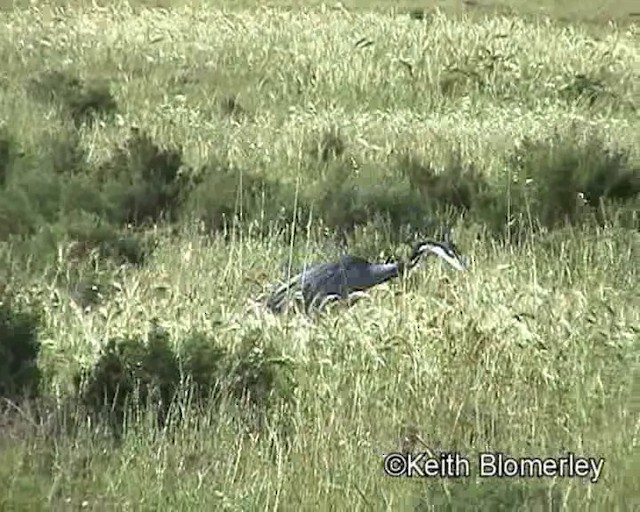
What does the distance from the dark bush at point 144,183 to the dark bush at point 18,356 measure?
3832 millimetres

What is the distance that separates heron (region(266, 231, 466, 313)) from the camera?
19.4ft

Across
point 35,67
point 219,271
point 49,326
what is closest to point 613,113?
point 35,67

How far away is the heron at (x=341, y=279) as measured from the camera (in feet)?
19.4

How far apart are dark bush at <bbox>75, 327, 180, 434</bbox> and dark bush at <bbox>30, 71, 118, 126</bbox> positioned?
7.64m

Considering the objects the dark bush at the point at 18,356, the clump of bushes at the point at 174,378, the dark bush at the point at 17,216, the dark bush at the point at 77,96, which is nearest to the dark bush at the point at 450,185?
the dark bush at the point at 17,216

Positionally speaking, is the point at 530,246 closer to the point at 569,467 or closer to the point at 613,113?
the point at 569,467

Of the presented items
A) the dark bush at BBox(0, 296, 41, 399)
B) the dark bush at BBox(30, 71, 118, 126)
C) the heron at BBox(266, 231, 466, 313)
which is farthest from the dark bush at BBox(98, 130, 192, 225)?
the dark bush at BBox(0, 296, 41, 399)

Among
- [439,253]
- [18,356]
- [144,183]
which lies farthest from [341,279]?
[144,183]

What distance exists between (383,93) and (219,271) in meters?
8.41

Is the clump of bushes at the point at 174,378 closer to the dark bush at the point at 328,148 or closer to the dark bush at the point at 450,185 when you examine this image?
the dark bush at the point at 450,185

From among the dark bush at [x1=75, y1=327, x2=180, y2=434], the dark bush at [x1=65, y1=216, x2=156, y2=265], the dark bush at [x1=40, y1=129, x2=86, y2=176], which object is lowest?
the dark bush at [x1=75, y1=327, x2=180, y2=434]

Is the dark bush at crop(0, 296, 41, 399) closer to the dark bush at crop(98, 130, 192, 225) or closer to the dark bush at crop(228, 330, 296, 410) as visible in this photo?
the dark bush at crop(228, 330, 296, 410)

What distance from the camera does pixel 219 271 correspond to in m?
7.02

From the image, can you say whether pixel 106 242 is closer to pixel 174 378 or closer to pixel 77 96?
pixel 174 378
